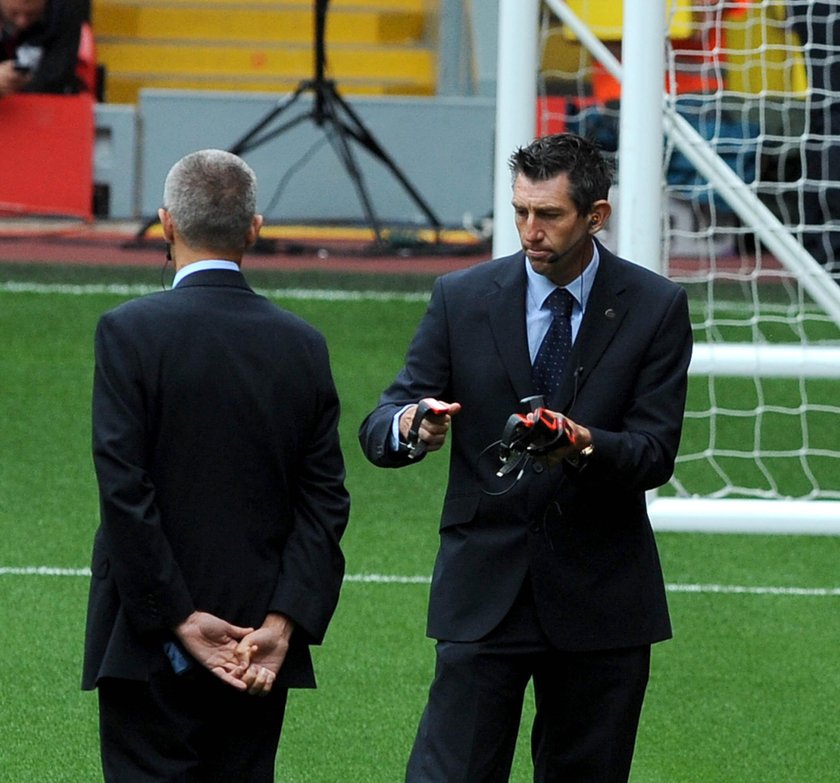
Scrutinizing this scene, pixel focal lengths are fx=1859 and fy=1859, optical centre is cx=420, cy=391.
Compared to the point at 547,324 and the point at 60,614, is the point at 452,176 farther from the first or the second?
the point at 547,324

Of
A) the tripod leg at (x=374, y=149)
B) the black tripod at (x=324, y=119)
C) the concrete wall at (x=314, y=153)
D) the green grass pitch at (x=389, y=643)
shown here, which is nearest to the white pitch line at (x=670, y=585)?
the green grass pitch at (x=389, y=643)

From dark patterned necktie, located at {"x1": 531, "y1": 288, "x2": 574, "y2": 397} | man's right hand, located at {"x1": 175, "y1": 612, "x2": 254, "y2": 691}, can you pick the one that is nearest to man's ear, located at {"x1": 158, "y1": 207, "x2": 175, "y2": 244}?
man's right hand, located at {"x1": 175, "y1": 612, "x2": 254, "y2": 691}

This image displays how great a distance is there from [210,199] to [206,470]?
500 millimetres

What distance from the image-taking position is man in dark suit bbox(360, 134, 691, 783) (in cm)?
374

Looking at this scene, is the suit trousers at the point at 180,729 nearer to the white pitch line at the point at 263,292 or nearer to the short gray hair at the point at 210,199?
the short gray hair at the point at 210,199

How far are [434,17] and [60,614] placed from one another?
11089 millimetres

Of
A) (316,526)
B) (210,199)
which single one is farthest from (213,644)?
(210,199)

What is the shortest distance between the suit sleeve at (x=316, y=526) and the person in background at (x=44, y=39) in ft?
32.6

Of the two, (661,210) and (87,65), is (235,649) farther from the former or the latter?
(87,65)

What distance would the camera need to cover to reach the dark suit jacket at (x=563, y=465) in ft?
12.3

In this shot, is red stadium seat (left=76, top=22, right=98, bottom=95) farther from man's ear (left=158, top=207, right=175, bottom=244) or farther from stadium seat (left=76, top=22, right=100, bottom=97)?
man's ear (left=158, top=207, right=175, bottom=244)

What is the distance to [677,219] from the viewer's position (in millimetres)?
12953

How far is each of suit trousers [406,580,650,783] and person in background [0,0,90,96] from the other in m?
9.92

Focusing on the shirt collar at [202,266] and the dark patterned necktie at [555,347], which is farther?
the dark patterned necktie at [555,347]
